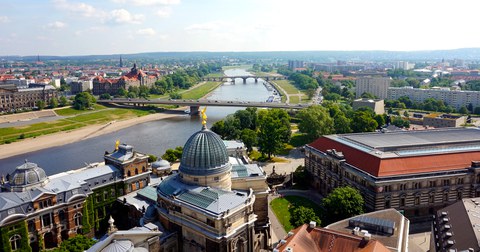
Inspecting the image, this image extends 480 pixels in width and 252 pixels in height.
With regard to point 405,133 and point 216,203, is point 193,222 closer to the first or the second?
point 216,203

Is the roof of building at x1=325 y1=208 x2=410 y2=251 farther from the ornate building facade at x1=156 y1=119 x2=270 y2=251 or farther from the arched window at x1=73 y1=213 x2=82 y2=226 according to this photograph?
the arched window at x1=73 y1=213 x2=82 y2=226

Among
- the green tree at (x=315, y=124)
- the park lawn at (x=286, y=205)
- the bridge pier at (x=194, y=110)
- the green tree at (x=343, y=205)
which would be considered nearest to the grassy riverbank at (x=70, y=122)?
the bridge pier at (x=194, y=110)

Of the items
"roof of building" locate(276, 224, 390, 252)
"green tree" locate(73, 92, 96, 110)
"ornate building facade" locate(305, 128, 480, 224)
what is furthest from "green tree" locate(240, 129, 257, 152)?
A: "green tree" locate(73, 92, 96, 110)

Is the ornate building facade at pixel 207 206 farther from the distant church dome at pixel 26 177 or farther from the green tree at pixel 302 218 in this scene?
the distant church dome at pixel 26 177

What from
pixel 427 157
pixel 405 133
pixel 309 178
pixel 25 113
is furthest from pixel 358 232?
pixel 25 113

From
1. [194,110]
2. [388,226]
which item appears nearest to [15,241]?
[388,226]
